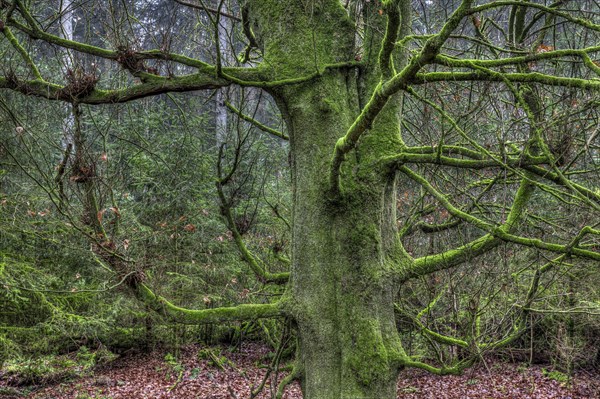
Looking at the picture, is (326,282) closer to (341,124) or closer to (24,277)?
(341,124)

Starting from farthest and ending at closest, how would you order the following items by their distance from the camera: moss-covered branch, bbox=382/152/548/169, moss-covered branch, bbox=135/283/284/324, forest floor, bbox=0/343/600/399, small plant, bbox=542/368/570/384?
1. small plant, bbox=542/368/570/384
2. forest floor, bbox=0/343/600/399
3. moss-covered branch, bbox=135/283/284/324
4. moss-covered branch, bbox=382/152/548/169

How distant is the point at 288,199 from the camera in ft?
33.5

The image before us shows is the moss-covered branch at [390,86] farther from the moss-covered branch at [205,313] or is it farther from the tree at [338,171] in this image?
the moss-covered branch at [205,313]

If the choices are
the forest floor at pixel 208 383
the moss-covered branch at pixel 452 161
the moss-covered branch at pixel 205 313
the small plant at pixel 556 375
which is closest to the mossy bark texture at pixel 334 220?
the moss-covered branch at pixel 452 161

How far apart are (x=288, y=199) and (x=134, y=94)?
7.28 meters

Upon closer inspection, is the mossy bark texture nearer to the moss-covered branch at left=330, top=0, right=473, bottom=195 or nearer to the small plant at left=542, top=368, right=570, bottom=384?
the moss-covered branch at left=330, top=0, right=473, bottom=195

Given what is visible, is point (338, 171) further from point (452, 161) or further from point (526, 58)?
point (526, 58)

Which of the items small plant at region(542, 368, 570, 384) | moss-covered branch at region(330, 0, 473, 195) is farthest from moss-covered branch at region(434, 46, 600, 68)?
small plant at region(542, 368, 570, 384)

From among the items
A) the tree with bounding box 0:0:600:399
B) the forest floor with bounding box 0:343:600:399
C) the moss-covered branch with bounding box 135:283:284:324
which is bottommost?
the forest floor with bounding box 0:343:600:399

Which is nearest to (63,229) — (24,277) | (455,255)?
(24,277)

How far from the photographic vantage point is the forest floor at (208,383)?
7.29 m

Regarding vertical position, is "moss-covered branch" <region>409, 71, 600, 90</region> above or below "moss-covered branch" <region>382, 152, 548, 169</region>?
above

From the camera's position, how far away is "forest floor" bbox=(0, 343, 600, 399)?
7293 millimetres

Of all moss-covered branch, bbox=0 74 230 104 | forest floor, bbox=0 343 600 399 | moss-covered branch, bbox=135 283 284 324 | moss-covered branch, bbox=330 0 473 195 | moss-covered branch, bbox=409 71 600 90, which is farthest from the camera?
forest floor, bbox=0 343 600 399
